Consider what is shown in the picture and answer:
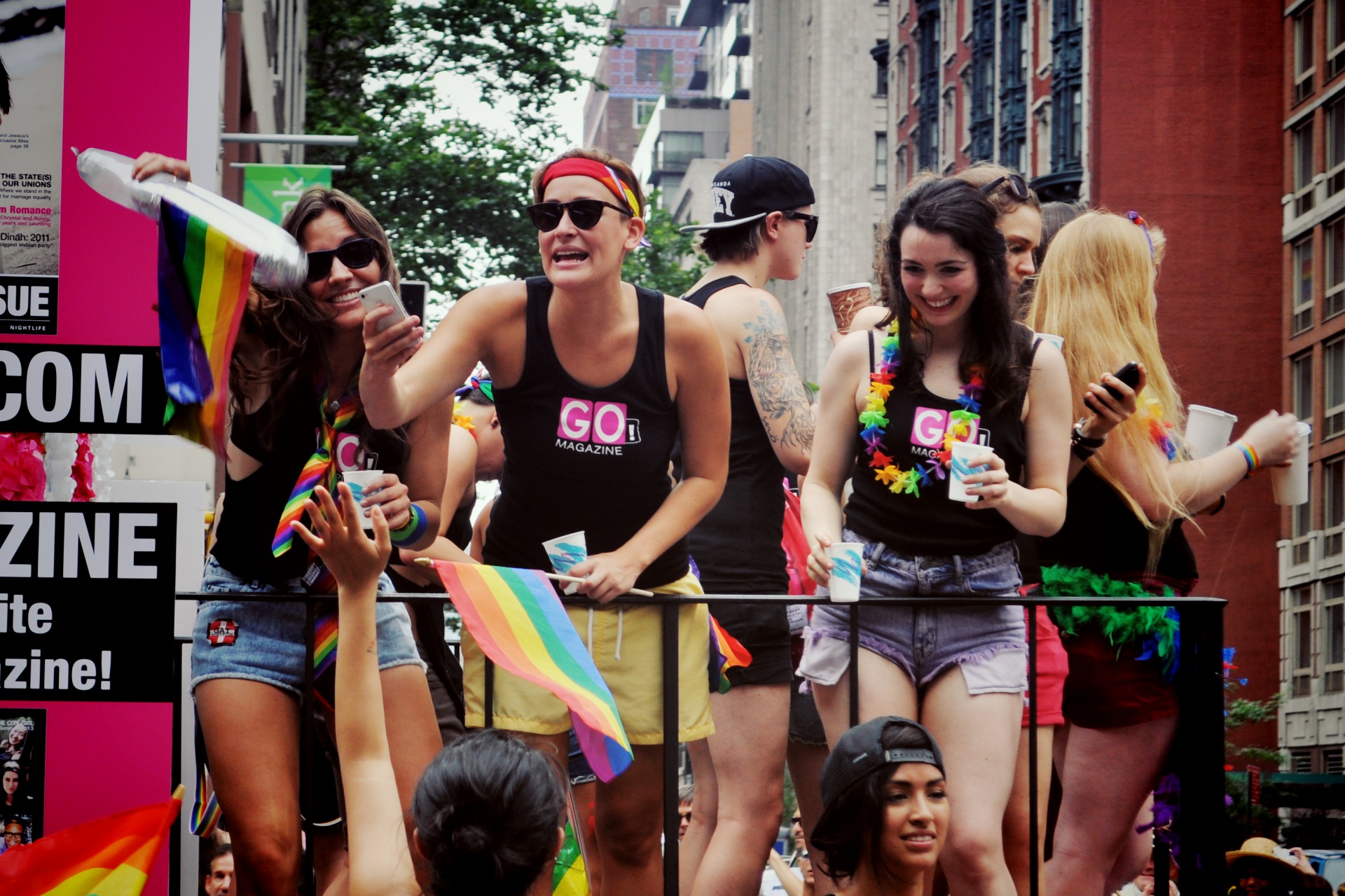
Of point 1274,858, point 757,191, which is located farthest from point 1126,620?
point 1274,858

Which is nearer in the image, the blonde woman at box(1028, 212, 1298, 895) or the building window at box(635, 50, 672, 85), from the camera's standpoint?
the blonde woman at box(1028, 212, 1298, 895)

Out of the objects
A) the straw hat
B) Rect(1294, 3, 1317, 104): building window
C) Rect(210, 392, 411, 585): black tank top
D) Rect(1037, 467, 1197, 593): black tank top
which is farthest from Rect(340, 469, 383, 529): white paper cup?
Rect(1294, 3, 1317, 104): building window

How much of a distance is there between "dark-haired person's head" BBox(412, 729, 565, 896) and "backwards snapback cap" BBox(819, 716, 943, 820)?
49.7 inches

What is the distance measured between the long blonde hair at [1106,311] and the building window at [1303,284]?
1432 inches

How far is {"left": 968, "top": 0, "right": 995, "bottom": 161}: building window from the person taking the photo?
153 feet

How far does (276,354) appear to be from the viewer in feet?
13.8

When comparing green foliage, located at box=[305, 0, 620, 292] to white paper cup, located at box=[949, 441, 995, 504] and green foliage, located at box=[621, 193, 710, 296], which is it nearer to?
green foliage, located at box=[621, 193, 710, 296]

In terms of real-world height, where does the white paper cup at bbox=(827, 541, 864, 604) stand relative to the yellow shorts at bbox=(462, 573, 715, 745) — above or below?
above

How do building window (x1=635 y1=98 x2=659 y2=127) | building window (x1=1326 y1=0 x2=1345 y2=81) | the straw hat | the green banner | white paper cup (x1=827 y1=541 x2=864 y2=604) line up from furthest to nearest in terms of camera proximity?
building window (x1=635 y1=98 x2=659 y2=127) → building window (x1=1326 y1=0 x2=1345 y2=81) → the green banner → the straw hat → white paper cup (x1=827 y1=541 x2=864 y2=604)

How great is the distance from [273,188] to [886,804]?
11529mm

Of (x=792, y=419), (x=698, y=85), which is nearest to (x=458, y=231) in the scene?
(x=792, y=419)

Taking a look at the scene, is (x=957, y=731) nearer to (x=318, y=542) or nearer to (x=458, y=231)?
(x=318, y=542)

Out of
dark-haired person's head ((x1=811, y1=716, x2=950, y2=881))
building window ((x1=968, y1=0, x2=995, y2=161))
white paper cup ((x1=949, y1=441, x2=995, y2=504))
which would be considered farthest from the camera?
building window ((x1=968, y1=0, x2=995, y2=161))

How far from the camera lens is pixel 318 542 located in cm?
333
